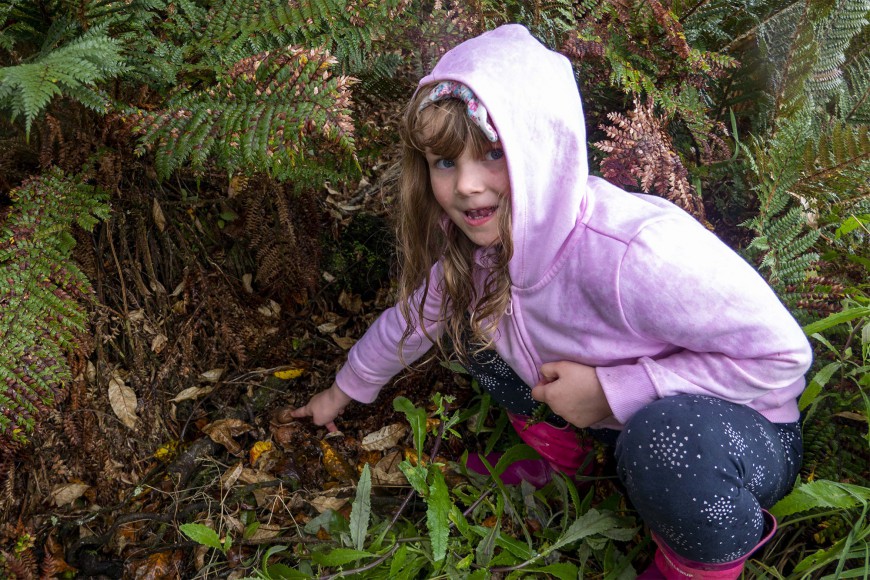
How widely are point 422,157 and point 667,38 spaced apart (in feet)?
3.26

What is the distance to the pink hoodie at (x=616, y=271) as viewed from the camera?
1389 millimetres

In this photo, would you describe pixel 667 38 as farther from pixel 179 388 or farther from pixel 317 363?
pixel 179 388

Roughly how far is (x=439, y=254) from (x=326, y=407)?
0.76m

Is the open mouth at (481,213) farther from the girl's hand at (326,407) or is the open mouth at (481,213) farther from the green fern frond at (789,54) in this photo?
the green fern frond at (789,54)

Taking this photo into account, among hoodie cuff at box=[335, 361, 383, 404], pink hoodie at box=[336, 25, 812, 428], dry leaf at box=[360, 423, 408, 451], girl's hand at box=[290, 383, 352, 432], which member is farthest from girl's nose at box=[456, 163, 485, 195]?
dry leaf at box=[360, 423, 408, 451]

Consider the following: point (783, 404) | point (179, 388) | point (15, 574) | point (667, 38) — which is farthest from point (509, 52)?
point (15, 574)

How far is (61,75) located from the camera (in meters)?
1.42

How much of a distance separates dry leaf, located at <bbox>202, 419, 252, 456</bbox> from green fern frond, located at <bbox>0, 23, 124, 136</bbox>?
1.13m

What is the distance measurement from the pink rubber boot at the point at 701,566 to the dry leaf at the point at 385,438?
95cm

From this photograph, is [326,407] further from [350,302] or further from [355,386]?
[350,302]

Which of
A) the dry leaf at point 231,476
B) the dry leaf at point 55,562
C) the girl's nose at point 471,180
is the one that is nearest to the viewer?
the girl's nose at point 471,180

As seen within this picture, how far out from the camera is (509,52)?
4.62 ft

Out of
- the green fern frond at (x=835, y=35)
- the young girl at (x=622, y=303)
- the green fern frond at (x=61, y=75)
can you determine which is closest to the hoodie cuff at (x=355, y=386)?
the young girl at (x=622, y=303)

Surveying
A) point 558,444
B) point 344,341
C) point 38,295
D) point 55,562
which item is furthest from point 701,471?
point 55,562
